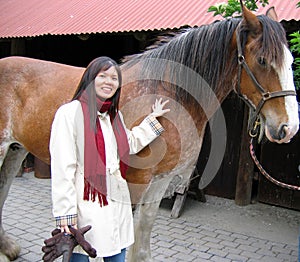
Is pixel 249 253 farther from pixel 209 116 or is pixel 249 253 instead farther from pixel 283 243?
pixel 209 116

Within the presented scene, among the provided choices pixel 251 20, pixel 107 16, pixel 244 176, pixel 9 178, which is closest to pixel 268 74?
pixel 251 20

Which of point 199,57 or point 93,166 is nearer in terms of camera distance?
point 93,166

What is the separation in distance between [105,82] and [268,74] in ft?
3.06

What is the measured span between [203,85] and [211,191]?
366 centimetres

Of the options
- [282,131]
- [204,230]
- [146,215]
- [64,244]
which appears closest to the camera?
[64,244]

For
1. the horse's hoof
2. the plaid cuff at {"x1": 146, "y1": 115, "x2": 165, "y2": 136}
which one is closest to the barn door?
the plaid cuff at {"x1": 146, "y1": 115, "x2": 165, "y2": 136}

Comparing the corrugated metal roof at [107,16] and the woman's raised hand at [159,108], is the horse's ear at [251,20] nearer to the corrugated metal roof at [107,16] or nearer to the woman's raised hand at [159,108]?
the woman's raised hand at [159,108]

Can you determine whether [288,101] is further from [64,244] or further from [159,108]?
[64,244]

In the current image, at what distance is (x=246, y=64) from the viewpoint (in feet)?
7.02

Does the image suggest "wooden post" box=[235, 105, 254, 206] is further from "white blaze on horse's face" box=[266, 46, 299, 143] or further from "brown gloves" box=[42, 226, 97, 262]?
"brown gloves" box=[42, 226, 97, 262]

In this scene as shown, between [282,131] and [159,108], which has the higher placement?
[159,108]

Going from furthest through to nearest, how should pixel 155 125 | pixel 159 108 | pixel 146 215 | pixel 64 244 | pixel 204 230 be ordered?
pixel 204 230, pixel 146 215, pixel 159 108, pixel 155 125, pixel 64 244

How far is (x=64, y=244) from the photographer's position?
173cm

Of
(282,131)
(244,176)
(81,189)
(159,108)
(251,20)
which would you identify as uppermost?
(251,20)
